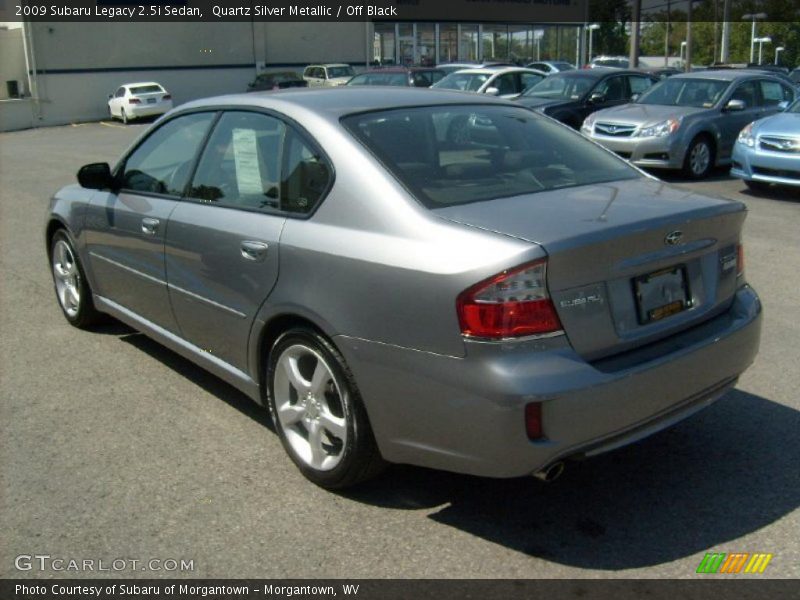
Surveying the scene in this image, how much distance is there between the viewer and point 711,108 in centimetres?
1330

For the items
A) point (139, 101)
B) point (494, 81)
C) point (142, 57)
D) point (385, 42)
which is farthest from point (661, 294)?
point (385, 42)

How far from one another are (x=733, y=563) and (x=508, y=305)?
4.04 feet

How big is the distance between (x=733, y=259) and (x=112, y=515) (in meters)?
2.80

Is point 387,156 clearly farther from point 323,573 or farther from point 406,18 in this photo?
point 406,18

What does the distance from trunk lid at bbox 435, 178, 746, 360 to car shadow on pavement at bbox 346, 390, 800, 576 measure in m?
0.64

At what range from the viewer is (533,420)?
291 cm

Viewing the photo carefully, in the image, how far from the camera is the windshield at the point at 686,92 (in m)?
13.6

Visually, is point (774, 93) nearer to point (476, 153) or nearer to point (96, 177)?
point (476, 153)

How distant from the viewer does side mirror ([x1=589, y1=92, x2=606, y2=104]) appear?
52.4 feet

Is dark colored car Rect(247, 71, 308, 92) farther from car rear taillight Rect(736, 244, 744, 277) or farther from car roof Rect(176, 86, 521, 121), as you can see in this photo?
car rear taillight Rect(736, 244, 744, 277)

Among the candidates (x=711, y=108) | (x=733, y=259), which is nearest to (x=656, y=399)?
(x=733, y=259)

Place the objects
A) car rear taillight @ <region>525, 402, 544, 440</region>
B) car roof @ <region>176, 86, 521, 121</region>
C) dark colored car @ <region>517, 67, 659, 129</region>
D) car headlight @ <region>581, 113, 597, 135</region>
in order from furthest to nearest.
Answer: dark colored car @ <region>517, 67, 659, 129</region>, car headlight @ <region>581, 113, 597, 135</region>, car roof @ <region>176, 86, 521, 121</region>, car rear taillight @ <region>525, 402, 544, 440</region>

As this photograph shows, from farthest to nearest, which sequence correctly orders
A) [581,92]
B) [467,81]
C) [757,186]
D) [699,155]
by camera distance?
1. [467,81]
2. [581,92]
3. [699,155]
4. [757,186]

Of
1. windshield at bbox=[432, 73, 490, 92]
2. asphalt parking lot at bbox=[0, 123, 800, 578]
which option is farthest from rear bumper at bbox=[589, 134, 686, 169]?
asphalt parking lot at bbox=[0, 123, 800, 578]
